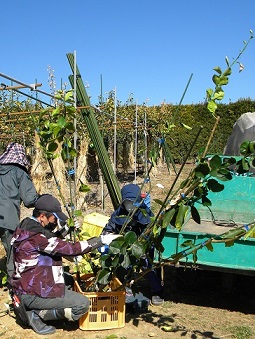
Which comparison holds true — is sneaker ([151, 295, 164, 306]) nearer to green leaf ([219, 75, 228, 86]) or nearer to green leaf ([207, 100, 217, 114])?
green leaf ([207, 100, 217, 114])

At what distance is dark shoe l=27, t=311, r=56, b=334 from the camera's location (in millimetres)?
3561

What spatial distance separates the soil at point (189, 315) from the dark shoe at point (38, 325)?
5 centimetres

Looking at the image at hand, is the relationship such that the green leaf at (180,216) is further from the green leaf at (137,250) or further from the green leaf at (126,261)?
the green leaf at (126,261)

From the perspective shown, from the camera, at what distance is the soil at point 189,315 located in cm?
364

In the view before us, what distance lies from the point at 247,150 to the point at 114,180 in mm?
3459

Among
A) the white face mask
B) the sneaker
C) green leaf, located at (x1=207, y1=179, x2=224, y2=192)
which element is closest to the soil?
the sneaker

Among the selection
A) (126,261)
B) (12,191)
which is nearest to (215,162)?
(126,261)

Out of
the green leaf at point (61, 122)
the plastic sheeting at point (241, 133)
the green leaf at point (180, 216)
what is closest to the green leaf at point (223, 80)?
the green leaf at point (180, 216)

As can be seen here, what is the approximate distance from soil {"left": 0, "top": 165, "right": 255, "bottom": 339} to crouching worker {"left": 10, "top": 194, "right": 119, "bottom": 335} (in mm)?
179

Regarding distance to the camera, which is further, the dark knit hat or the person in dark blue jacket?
the person in dark blue jacket

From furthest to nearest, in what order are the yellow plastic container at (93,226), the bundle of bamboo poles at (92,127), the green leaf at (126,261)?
the bundle of bamboo poles at (92,127) < the yellow plastic container at (93,226) < the green leaf at (126,261)

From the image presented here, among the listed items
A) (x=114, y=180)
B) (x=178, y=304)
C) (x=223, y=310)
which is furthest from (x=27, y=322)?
(x=114, y=180)

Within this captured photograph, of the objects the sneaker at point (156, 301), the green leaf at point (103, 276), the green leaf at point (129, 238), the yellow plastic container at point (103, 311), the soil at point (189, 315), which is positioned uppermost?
the green leaf at point (129, 238)

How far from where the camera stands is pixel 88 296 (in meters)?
3.57
